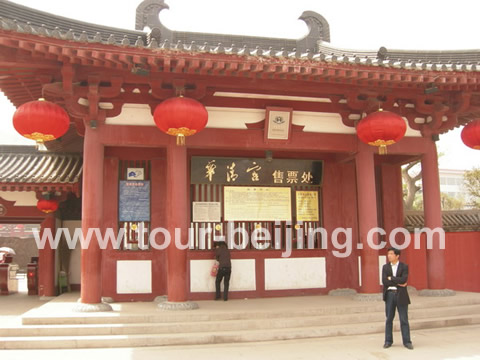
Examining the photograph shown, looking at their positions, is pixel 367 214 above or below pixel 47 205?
below

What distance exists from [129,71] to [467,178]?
68.7ft

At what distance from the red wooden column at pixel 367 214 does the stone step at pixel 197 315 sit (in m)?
0.45

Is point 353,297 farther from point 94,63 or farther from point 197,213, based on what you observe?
point 94,63

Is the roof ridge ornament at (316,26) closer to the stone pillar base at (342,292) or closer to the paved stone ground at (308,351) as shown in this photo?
the stone pillar base at (342,292)

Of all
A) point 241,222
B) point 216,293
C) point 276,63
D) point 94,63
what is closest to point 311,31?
point 276,63

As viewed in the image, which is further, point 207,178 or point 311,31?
point 311,31

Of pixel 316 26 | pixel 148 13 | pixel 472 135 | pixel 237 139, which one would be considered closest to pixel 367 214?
pixel 472 135

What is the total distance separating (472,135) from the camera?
8.21 metres

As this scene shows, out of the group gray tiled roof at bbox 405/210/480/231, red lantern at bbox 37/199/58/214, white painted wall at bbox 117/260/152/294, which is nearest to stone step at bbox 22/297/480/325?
white painted wall at bbox 117/260/152/294

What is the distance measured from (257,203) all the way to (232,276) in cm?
156

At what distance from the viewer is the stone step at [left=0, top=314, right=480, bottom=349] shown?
6383 mm

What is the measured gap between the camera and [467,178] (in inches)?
918

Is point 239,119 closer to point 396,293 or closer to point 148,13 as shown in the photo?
point 148,13

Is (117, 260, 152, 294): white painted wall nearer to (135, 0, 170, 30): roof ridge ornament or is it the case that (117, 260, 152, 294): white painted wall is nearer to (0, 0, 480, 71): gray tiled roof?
(0, 0, 480, 71): gray tiled roof
